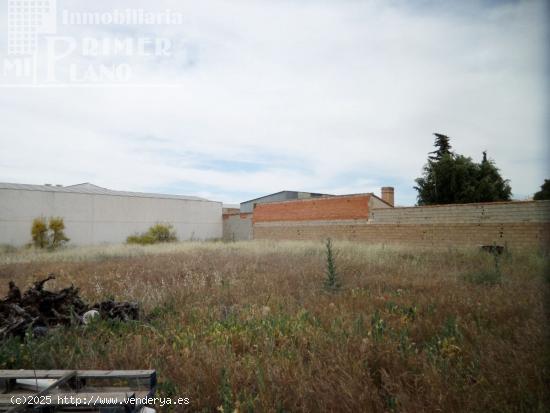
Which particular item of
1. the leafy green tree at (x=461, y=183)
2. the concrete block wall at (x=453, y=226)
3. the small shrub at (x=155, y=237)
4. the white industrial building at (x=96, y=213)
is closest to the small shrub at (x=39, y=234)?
the white industrial building at (x=96, y=213)

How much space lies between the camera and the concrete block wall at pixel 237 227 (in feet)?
96.3

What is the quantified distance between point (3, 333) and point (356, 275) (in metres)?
5.82

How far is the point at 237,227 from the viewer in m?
30.7

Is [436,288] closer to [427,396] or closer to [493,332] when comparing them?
[493,332]

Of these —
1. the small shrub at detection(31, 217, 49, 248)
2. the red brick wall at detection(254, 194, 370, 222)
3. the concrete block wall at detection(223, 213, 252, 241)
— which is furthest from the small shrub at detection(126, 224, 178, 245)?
the red brick wall at detection(254, 194, 370, 222)

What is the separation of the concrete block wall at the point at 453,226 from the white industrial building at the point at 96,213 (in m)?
13.3

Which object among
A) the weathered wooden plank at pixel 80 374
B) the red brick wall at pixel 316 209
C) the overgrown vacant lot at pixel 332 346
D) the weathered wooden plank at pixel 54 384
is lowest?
the overgrown vacant lot at pixel 332 346

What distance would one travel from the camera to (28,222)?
22.7m

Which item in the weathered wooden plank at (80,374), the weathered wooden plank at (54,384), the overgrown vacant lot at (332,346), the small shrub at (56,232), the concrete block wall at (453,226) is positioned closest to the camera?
the weathered wooden plank at (54,384)

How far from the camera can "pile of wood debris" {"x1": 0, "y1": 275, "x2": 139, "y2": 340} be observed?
12.9ft

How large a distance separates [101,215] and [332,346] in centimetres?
2601

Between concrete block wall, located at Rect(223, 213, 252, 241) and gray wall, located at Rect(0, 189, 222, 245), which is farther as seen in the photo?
concrete block wall, located at Rect(223, 213, 252, 241)

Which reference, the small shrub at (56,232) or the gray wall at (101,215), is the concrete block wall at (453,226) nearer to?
the gray wall at (101,215)

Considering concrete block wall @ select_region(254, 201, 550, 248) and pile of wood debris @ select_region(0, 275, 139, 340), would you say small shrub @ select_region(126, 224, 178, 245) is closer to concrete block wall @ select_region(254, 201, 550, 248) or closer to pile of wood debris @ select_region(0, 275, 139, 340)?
concrete block wall @ select_region(254, 201, 550, 248)
